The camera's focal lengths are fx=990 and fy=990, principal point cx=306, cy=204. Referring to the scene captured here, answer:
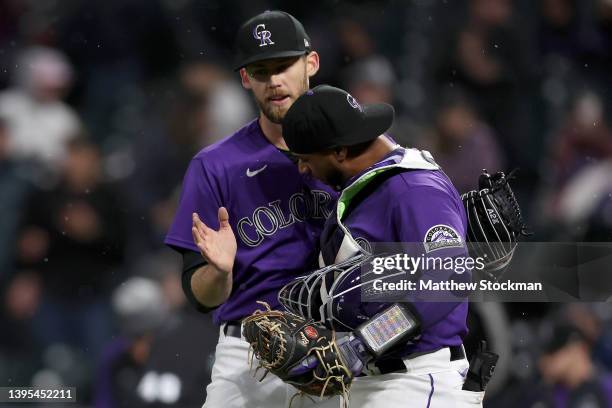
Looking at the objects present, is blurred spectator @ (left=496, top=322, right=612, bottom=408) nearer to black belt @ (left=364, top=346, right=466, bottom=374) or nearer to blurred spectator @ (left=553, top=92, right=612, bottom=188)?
blurred spectator @ (left=553, top=92, right=612, bottom=188)

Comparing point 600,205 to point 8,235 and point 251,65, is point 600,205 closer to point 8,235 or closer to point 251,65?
point 251,65

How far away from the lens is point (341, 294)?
282 centimetres

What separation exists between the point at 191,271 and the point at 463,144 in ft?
7.94

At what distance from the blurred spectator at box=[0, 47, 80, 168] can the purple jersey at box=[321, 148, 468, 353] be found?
9.17 feet

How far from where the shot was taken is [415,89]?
544 cm

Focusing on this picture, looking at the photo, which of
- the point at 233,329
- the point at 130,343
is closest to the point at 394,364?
the point at 233,329

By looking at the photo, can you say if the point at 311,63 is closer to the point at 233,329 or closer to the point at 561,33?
the point at 233,329

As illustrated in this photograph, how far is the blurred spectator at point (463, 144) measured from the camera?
17.4 ft

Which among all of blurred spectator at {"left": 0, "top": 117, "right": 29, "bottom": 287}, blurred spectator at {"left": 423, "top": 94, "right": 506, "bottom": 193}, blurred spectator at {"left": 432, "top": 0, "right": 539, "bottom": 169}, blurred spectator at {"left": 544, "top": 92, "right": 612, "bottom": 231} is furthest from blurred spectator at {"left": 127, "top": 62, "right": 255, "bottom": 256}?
blurred spectator at {"left": 544, "top": 92, "right": 612, "bottom": 231}

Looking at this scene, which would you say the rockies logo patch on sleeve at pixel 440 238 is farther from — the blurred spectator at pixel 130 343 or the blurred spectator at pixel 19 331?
the blurred spectator at pixel 19 331

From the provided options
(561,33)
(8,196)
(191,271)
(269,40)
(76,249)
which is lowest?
(76,249)

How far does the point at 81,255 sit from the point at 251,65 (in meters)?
2.21

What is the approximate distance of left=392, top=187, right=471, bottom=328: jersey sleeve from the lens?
2.66 metres

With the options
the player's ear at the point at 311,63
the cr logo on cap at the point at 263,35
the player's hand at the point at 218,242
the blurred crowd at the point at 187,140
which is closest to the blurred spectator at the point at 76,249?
the blurred crowd at the point at 187,140
